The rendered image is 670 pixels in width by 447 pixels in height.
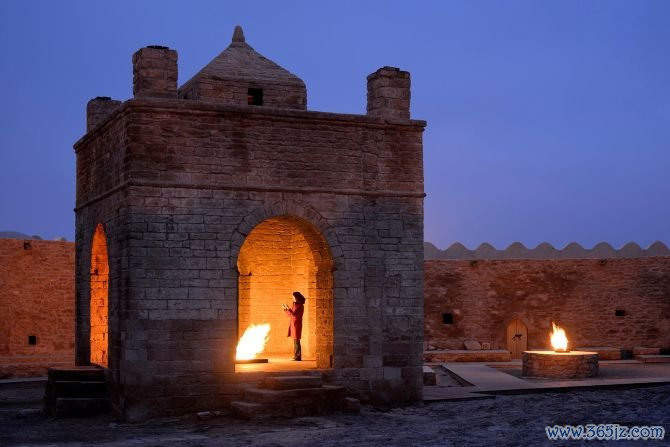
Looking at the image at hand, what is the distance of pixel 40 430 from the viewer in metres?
13.1

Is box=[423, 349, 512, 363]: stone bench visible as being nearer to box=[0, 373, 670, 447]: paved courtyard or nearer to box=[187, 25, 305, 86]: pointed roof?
box=[0, 373, 670, 447]: paved courtyard

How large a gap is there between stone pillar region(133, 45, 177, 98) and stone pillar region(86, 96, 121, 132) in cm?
295

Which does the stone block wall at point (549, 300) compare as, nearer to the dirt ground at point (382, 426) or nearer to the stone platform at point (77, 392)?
the dirt ground at point (382, 426)

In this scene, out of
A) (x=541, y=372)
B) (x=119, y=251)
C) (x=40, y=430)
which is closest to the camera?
(x=40, y=430)

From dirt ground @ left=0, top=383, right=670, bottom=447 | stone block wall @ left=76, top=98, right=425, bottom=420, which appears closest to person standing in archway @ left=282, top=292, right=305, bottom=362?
stone block wall @ left=76, top=98, right=425, bottom=420

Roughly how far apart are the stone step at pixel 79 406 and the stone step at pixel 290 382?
101 inches

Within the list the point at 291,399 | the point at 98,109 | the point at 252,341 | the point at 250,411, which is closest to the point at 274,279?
the point at 252,341

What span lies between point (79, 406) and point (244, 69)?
618 centimetres

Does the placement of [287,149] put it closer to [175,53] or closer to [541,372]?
[175,53]

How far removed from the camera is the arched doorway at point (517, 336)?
988 inches

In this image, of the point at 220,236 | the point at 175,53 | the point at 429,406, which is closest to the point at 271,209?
the point at 220,236

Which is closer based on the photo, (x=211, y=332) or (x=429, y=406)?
(x=211, y=332)

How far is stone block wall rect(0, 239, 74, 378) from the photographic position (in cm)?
2312

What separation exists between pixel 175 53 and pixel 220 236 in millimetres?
2862
